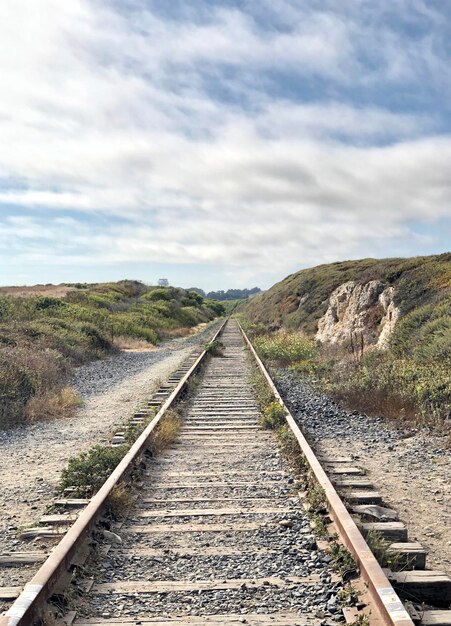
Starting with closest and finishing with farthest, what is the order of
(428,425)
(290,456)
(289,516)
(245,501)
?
(289,516)
(245,501)
(290,456)
(428,425)

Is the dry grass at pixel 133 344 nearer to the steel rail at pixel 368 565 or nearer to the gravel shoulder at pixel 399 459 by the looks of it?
the gravel shoulder at pixel 399 459

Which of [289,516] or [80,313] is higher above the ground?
[80,313]

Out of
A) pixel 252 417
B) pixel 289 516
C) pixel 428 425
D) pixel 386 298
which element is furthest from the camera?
pixel 386 298

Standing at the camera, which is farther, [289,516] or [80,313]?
[80,313]

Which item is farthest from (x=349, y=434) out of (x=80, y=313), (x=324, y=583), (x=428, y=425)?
(x=80, y=313)

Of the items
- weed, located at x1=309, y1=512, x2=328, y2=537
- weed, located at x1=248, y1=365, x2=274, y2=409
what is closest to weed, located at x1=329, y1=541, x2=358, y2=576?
weed, located at x1=309, y1=512, x2=328, y2=537

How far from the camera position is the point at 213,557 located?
4.16 m

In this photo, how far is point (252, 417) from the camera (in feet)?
31.4

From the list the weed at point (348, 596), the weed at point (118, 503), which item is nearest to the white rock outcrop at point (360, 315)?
the weed at point (118, 503)

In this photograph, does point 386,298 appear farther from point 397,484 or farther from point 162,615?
point 162,615

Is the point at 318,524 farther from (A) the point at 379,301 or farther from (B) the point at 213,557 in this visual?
(A) the point at 379,301

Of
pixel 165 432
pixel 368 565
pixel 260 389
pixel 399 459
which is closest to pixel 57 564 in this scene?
pixel 368 565

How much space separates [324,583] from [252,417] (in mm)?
5873

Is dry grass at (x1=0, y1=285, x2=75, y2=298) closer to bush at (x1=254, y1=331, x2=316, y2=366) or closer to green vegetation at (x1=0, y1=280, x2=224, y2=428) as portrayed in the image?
green vegetation at (x1=0, y1=280, x2=224, y2=428)
